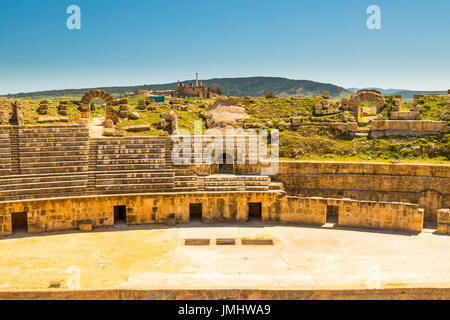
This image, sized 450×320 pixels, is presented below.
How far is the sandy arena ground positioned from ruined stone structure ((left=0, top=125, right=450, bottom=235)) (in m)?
0.87

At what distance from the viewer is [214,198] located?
18203mm

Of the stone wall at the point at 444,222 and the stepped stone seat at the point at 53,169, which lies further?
the stepped stone seat at the point at 53,169

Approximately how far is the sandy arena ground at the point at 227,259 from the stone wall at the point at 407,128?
27.0 ft

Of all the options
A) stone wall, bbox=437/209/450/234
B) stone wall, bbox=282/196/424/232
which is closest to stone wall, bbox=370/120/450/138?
stone wall, bbox=437/209/450/234

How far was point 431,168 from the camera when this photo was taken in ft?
63.6

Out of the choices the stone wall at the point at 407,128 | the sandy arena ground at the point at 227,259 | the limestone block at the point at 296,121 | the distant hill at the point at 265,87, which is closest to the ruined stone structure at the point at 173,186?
the sandy arena ground at the point at 227,259

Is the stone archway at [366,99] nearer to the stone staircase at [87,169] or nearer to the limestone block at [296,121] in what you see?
the limestone block at [296,121]

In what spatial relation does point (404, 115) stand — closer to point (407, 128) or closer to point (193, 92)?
point (407, 128)

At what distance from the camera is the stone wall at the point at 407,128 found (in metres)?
22.8

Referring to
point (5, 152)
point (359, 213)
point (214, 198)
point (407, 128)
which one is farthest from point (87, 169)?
point (407, 128)

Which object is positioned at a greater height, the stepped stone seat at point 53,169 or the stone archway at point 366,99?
the stone archway at point 366,99

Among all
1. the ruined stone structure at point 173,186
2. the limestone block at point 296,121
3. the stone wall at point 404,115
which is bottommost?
the ruined stone structure at point 173,186

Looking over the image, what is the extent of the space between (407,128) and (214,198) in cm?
1365

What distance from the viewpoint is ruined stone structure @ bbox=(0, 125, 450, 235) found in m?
17.2
